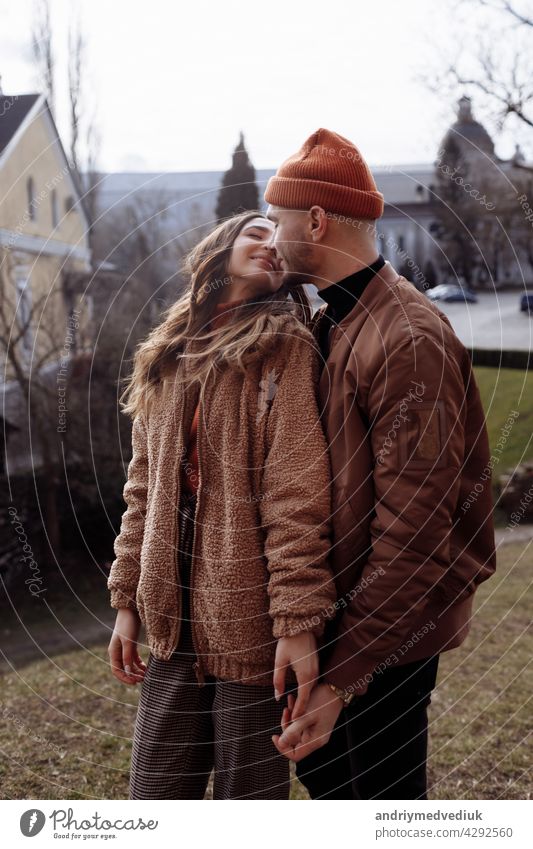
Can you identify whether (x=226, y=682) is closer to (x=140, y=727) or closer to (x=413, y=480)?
(x=140, y=727)

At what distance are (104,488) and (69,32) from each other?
618 centimetres

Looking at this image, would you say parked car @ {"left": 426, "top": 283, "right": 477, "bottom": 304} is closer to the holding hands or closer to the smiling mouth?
the smiling mouth

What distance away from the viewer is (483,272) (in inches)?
241

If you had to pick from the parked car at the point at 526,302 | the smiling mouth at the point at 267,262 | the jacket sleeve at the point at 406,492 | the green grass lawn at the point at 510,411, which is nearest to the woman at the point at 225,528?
the smiling mouth at the point at 267,262

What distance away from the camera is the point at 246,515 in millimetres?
1816

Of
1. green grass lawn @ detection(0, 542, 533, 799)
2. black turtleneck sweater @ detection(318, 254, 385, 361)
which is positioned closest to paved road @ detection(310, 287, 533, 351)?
green grass lawn @ detection(0, 542, 533, 799)

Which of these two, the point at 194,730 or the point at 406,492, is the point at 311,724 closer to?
the point at 194,730

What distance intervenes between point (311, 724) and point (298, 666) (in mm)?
131

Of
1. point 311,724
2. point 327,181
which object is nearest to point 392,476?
point 311,724

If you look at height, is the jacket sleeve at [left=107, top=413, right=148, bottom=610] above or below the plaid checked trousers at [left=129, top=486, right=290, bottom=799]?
above

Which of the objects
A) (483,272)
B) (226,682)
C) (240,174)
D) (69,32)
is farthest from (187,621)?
(483,272)

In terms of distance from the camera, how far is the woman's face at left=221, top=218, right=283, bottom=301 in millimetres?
1936

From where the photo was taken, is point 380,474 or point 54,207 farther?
point 54,207

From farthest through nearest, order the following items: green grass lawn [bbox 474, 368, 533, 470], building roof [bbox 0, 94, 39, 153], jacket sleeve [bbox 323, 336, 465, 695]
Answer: green grass lawn [bbox 474, 368, 533, 470] → building roof [bbox 0, 94, 39, 153] → jacket sleeve [bbox 323, 336, 465, 695]
